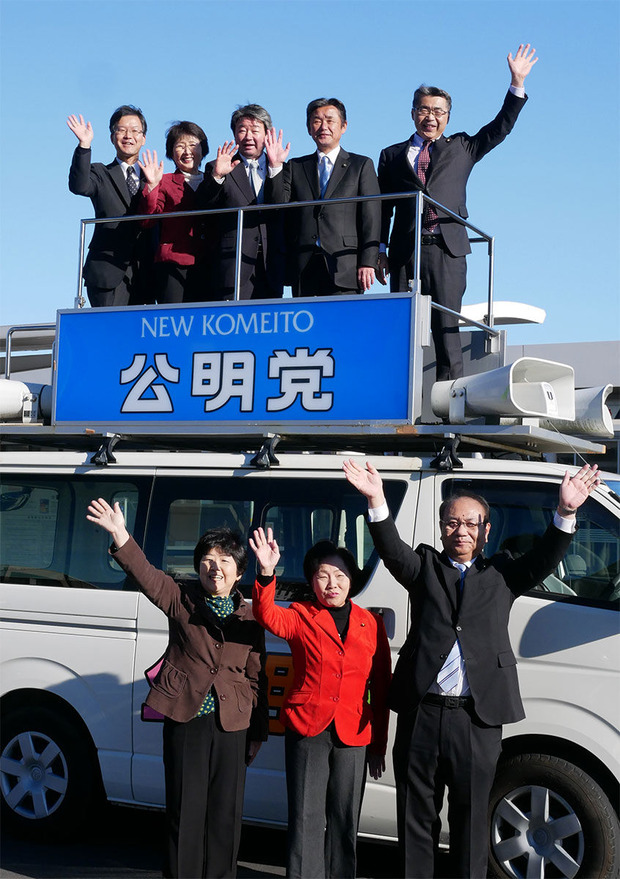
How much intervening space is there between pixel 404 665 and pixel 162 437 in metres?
2.33

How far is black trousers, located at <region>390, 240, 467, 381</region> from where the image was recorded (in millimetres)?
Result: 6180

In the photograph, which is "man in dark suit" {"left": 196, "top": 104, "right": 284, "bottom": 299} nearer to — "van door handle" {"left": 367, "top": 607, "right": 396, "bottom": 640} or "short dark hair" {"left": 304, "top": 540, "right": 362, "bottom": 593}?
"van door handle" {"left": 367, "top": 607, "right": 396, "bottom": 640}

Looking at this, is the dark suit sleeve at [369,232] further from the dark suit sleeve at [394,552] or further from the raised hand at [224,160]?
the dark suit sleeve at [394,552]

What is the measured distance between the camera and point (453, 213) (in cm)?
631

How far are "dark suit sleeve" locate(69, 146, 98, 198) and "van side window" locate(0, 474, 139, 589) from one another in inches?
82.2

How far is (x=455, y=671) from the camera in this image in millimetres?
4215

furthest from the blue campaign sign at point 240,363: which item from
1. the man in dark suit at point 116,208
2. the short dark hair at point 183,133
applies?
the short dark hair at point 183,133

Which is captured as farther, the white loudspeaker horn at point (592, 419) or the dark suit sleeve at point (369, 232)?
the dark suit sleeve at point (369, 232)

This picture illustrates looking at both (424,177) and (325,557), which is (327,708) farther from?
(424,177)

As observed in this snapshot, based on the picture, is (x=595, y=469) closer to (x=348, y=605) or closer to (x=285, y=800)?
(x=348, y=605)

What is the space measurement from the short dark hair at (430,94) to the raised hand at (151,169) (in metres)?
1.79

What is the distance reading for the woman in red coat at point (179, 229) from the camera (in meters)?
6.78

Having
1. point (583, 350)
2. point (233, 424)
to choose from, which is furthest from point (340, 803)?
point (583, 350)

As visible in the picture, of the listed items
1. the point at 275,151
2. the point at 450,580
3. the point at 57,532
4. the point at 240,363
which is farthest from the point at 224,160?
the point at 450,580
